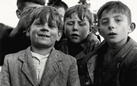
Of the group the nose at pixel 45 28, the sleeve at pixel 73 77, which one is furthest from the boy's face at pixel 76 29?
the nose at pixel 45 28

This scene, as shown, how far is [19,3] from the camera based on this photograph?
392cm

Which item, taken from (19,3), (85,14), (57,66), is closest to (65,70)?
(57,66)

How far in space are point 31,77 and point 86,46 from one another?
1156 millimetres

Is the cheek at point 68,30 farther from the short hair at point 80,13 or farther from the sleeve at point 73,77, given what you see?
the sleeve at point 73,77

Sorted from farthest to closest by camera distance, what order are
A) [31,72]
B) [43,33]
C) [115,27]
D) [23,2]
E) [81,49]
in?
[23,2] < [81,49] < [115,27] < [43,33] < [31,72]

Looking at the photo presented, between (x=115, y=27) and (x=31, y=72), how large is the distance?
118cm

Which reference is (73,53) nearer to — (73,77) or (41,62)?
(73,77)

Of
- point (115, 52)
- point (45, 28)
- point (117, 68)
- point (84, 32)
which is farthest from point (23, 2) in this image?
point (117, 68)

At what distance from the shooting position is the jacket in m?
2.72

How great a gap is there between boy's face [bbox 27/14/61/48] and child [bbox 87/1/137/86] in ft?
2.45

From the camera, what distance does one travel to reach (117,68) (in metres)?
3.06

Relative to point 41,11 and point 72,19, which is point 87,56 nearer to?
point 72,19

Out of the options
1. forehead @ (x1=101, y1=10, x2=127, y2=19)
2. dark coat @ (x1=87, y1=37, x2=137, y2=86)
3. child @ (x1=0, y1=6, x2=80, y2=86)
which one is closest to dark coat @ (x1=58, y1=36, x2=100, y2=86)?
dark coat @ (x1=87, y1=37, x2=137, y2=86)

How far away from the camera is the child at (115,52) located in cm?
299
